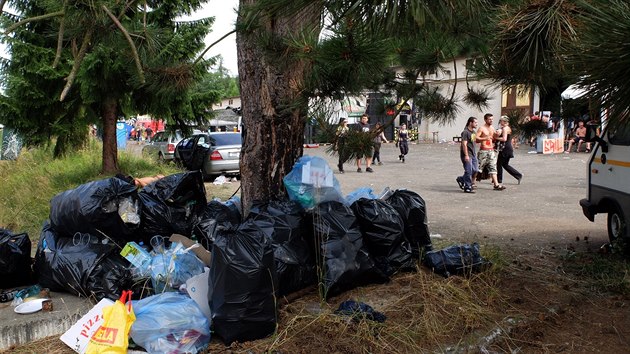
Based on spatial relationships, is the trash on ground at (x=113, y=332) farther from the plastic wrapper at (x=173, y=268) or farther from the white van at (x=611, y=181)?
the white van at (x=611, y=181)

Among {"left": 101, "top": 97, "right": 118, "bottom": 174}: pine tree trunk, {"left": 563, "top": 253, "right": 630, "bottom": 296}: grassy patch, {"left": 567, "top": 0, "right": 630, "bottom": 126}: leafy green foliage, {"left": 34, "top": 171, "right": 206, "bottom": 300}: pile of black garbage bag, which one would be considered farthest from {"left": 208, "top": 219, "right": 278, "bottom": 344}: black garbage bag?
{"left": 101, "top": 97, "right": 118, "bottom": 174}: pine tree trunk

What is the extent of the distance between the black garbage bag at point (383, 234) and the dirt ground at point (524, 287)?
0.15 m

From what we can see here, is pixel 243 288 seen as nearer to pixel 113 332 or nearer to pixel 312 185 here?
pixel 113 332

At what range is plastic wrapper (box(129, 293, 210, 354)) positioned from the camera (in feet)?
11.1

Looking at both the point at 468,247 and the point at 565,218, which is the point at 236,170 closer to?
the point at 565,218

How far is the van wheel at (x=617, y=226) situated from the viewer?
5477mm

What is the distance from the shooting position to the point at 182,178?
16.0ft

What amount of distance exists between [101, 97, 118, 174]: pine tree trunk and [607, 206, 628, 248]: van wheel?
8.94 metres

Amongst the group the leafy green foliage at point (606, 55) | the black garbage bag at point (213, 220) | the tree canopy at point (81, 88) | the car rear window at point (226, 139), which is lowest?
the black garbage bag at point (213, 220)

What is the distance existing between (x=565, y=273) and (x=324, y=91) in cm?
305

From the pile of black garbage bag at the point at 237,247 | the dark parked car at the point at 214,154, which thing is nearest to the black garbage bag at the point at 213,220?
the pile of black garbage bag at the point at 237,247

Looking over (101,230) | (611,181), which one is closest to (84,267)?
(101,230)

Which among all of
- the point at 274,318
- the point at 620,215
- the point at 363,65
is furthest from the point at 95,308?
the point at 620,215

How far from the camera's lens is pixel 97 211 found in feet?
13.7
